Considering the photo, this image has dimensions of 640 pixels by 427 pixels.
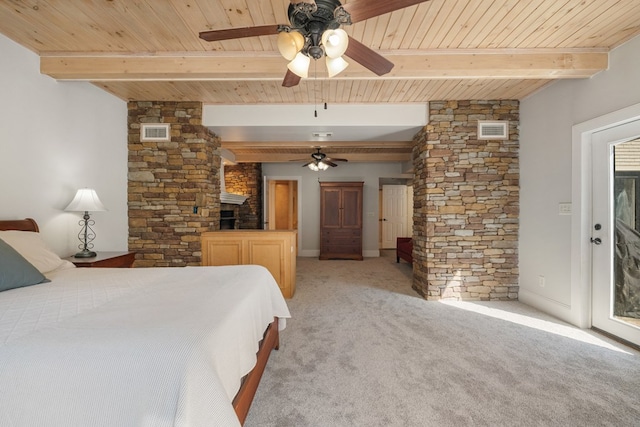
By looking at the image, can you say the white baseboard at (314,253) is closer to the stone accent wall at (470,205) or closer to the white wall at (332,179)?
the white wall at (332,179)

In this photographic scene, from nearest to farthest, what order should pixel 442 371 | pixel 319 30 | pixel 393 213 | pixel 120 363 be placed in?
pixel 120 363 < pixel 319 30 < pixel 442 371 < pixel 393 213

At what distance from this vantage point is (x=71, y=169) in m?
2.90

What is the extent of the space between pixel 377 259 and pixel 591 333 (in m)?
4.23

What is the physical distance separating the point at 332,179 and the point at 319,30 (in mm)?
5670

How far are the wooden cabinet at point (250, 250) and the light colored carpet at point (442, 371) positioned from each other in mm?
659

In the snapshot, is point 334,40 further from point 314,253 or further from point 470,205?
point 314,253

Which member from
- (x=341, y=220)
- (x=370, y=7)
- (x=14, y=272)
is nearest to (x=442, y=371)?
(x=370, y=7)

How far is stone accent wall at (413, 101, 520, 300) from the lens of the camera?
359cm

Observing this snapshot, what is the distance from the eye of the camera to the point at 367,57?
5.80 feet

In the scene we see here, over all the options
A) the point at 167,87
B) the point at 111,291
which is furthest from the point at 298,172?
the point at 111,291

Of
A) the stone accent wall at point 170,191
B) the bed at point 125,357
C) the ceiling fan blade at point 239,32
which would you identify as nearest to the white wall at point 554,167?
the ceiling fan blade at point 239,32

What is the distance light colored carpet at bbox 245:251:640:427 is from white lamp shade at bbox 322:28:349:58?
2071mm

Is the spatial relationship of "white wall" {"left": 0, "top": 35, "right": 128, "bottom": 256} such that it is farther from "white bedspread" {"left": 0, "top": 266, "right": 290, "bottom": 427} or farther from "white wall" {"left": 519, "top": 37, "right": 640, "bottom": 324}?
"white wall" {"left": 519, "top": 37, "right": 640, "bottom": 324}

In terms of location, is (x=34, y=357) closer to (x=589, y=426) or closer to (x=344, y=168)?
(x=589, y=426)
